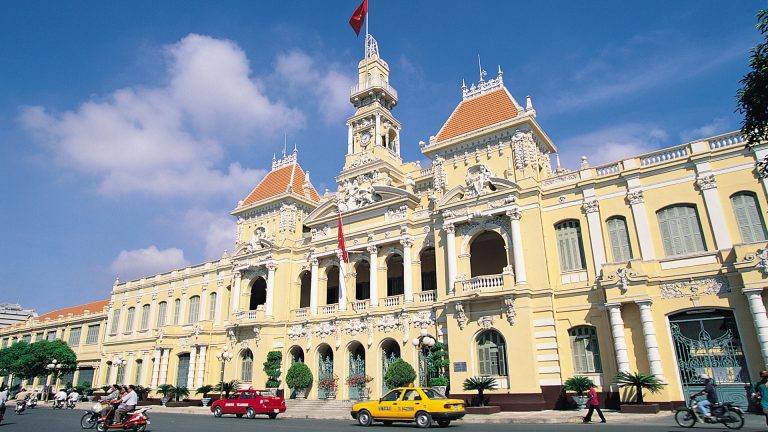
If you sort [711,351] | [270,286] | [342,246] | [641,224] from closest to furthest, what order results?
[711,351]
[641,224]
[342,246]
[270,286]

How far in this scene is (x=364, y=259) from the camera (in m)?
33.5

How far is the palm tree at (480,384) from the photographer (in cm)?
2330

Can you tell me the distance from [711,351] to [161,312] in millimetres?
41892

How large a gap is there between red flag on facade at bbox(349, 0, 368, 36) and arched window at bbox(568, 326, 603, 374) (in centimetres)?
2426

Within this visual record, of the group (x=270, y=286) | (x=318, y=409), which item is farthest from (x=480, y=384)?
(x=270, y=286)

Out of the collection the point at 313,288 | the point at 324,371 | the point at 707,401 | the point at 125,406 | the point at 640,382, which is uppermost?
the point at 313,288

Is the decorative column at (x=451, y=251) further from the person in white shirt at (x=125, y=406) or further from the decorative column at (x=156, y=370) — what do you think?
the decorative column at (x=156, y=370)

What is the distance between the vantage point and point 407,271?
30.4 metres

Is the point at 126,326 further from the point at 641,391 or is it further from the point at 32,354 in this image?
the point at 641,391

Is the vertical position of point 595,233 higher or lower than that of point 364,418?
higher

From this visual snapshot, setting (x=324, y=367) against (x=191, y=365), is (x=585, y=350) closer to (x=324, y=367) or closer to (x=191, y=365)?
(x=324, y=367)

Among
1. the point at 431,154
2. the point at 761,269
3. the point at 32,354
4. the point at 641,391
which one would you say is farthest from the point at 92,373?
the point at 761,269

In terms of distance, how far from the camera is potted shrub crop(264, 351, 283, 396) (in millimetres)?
32656

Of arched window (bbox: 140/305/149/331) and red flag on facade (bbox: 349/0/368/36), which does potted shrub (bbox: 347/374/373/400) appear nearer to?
red flag on facade (bbox: 349/0/368/36)
